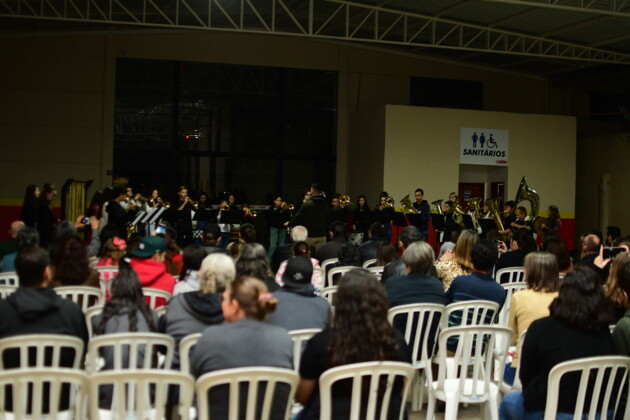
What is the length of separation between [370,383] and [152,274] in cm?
239

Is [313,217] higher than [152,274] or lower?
higher

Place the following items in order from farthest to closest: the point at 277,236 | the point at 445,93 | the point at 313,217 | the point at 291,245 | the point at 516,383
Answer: the point at 445,93 < the point at 277,236 < the point at 313,217 < the point at 291,245 < the point at 516,383

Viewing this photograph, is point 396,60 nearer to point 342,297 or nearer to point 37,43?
point 37,43

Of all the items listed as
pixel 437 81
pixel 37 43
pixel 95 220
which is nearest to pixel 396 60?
pixel 437 81

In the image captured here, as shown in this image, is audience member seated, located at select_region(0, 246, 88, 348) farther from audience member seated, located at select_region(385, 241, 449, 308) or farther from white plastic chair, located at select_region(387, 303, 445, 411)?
audience member seated, located at select_region(385, 241, 449, 308)

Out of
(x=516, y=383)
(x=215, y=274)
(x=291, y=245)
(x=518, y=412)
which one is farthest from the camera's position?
(x=291, y=245)

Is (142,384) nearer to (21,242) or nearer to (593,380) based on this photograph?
(593,380)

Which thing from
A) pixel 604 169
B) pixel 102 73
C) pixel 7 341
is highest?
pixel 102 73

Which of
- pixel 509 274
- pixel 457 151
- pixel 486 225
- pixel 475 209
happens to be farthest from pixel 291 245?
pixel 457 151

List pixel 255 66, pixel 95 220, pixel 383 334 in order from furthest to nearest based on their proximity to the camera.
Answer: pixel 255 66
pixel 95 220
pixel 383 334

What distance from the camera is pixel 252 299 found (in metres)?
2.91

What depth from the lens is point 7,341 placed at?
2.98 metres

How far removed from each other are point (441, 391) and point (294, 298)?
99 centimetres

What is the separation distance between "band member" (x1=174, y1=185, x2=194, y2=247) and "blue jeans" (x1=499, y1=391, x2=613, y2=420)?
904cm
